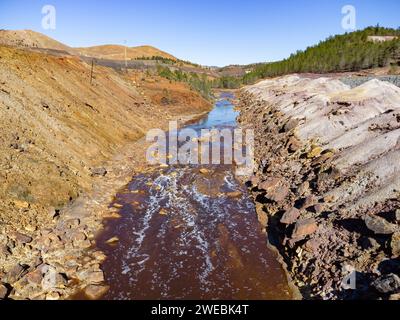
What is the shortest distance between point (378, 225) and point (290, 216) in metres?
4.02

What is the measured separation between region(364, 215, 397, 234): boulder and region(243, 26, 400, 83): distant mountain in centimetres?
8940

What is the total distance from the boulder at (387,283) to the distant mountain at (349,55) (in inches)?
3632

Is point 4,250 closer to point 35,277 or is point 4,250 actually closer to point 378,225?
point 35,277

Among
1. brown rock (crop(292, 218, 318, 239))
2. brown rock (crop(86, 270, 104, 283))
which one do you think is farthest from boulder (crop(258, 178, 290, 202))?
brown rock (crop(86, 270, 104, 283))

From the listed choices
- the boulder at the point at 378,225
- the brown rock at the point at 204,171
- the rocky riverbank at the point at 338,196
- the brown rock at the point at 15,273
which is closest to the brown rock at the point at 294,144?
the rocky riverbank at the point at 338,196

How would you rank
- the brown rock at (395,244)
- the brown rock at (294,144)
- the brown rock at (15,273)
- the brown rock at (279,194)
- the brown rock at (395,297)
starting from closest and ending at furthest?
the brown rock at (395,297) < the brown rock at (395,244) < the brown rock at (15,273) < the brown rock at (279,194) < the brown rock at (294,144)

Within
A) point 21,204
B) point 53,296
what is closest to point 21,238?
point 21,204

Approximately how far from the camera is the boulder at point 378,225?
38.9 ft

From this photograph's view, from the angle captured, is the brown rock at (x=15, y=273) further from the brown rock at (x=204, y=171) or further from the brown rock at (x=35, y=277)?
the brown rock at (x=204, y=171)

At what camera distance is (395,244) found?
11.3 metres

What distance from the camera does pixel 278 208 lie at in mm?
17531

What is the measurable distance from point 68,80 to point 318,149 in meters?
24.6

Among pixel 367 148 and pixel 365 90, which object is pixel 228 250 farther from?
pixel 365 90
